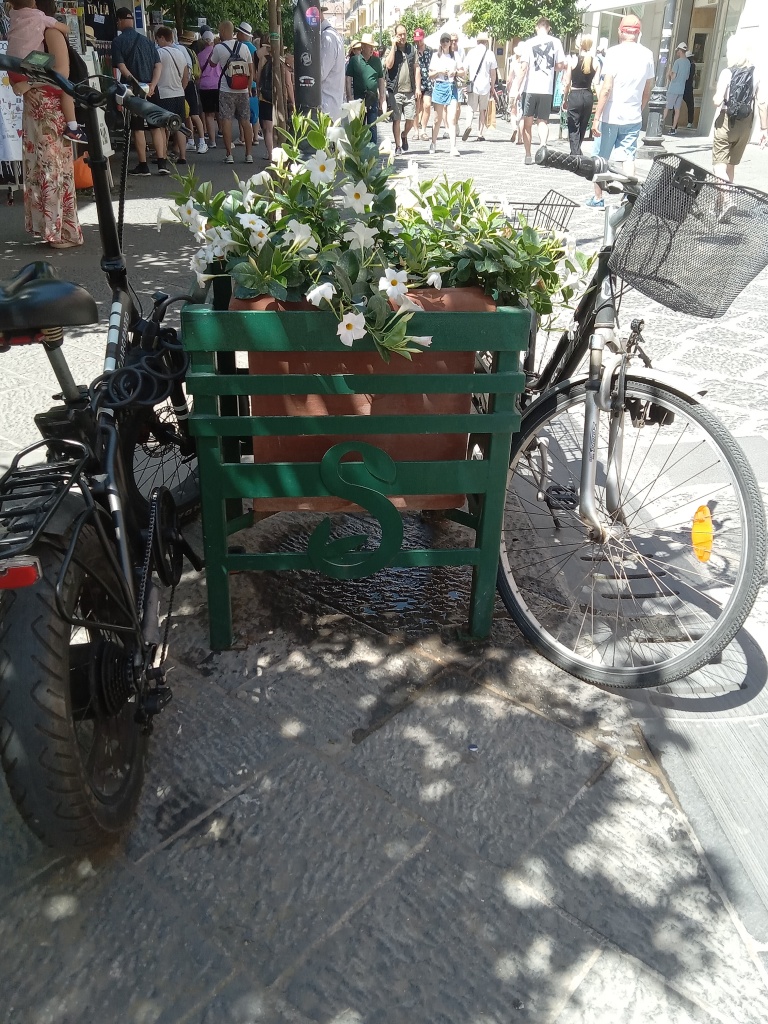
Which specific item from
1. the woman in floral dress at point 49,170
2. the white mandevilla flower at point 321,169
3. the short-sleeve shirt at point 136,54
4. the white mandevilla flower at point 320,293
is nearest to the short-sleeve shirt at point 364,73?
the short-sleeve shirt at point 136,54

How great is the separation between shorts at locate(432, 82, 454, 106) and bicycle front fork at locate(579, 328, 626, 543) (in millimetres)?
16255

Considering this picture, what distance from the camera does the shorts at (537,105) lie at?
15344 millimetres

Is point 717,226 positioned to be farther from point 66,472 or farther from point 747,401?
point 747,401

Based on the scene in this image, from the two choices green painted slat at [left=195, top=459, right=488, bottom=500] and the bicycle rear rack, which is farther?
green painted slat at [left=195, top=459, right=488, bottom=500]

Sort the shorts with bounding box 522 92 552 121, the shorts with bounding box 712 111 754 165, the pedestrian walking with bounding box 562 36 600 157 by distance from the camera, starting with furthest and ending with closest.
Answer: the pedestrian walking with bounding box 562 36 600 157
the shorts with bounding box 522 92 552 121
the shorts with bounding box 712 111 754 165

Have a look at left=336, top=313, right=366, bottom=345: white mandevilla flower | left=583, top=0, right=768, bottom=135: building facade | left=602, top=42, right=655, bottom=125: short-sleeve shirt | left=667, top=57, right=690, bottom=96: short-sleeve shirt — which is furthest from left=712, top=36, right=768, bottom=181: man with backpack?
left=667, top=57, right=690, bottom=96: short-sleeve shirt

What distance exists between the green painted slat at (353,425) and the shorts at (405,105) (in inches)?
627

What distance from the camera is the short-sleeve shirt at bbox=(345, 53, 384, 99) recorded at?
14.7 meters

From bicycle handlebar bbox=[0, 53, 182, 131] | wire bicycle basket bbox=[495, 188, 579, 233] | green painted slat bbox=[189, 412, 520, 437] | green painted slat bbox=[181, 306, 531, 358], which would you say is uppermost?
bicycle handlebar bbox=[0, 53, 182, 131]

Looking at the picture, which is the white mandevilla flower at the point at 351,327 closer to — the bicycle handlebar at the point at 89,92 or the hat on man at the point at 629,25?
the bicycle handlebar at the point at 89,92

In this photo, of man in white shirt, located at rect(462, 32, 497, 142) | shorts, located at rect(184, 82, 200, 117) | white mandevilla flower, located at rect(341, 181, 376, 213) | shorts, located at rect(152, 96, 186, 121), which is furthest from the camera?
man in white shirt, located at rect(462, 32, 497, 142)

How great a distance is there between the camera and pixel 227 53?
48.7 ft

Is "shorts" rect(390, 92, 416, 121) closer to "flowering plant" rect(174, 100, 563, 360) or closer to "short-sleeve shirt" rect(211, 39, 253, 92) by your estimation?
"short-sleeve shirt" rect(211, 39, 253, 92)

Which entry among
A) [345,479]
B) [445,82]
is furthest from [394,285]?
[445,82]
